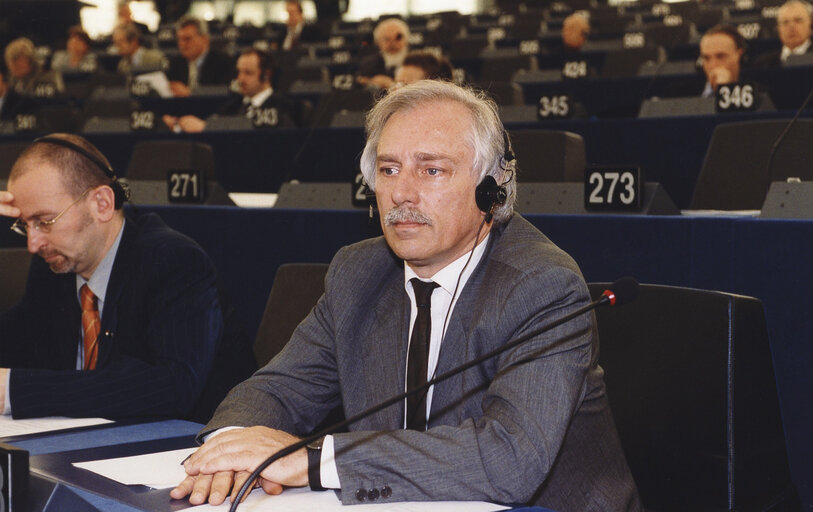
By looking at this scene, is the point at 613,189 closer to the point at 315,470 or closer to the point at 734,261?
the point at 734,261

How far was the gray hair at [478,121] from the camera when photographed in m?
Result: 1.66

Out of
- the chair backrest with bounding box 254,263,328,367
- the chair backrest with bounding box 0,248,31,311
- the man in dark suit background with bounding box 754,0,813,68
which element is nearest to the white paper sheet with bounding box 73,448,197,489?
the chair backrest with bounding box 254,263,328,367

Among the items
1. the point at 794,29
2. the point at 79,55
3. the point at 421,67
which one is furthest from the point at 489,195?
the point at 79,55

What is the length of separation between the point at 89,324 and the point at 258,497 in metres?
1.07

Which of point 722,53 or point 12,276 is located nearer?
point 12,276

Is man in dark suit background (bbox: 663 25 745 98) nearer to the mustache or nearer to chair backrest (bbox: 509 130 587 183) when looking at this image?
chair backrest (bbox: 509 130 587 183)

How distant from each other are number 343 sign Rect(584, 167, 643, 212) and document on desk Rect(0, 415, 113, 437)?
4.67 feet

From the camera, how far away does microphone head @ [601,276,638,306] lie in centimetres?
136

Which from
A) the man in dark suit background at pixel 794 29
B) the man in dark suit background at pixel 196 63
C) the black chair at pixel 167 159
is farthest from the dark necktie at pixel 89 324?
the man in dark suit background at pixel 196 63

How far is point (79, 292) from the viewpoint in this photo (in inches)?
89.2

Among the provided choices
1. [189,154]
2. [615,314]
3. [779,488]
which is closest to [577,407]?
[615,314]

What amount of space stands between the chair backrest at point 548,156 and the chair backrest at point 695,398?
1.63 meters

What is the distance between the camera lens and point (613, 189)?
2.65 meters

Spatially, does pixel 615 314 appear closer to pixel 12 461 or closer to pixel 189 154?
pixel 12 461
